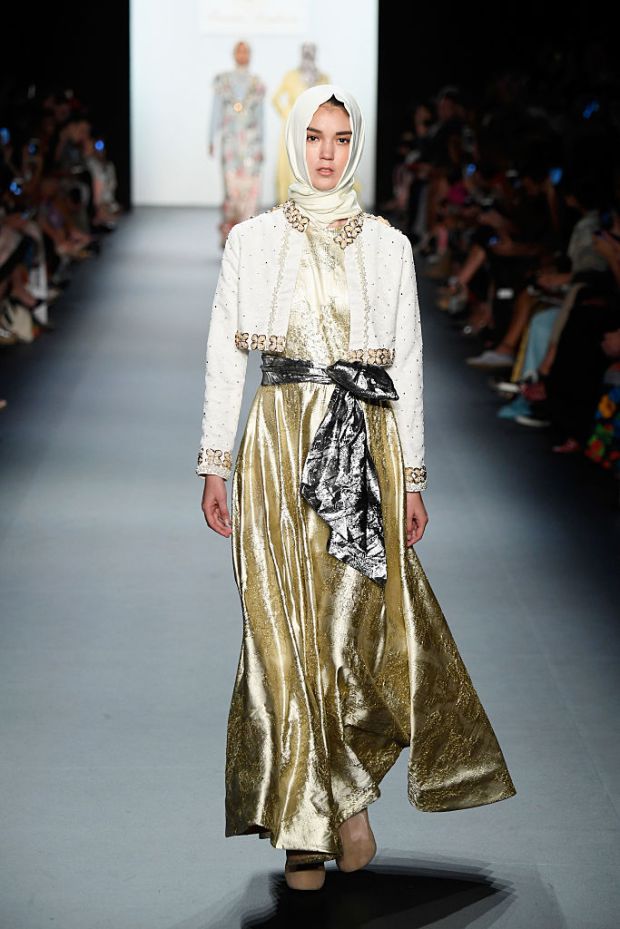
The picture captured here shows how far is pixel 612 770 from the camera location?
113 inches

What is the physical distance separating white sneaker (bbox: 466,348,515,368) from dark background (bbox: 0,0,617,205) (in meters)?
8.29

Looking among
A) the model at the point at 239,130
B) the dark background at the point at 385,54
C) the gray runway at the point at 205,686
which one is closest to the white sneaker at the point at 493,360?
the gray runway at the point at 205,686

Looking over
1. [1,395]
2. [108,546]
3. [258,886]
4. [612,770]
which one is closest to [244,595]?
[258,886]

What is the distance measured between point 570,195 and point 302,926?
491 cm

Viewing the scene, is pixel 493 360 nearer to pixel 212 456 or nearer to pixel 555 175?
pixel 555 175

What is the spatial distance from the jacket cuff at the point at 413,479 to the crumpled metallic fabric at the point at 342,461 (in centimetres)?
10

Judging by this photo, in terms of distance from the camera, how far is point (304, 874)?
2.37 meters

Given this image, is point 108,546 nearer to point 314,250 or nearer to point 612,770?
point 612,770

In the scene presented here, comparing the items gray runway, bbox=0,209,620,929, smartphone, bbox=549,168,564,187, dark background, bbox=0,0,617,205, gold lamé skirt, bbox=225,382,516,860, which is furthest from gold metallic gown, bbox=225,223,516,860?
dark background, bbox=0,0,617,205

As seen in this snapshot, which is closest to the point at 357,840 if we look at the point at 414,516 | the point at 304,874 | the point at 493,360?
the point at 304,874

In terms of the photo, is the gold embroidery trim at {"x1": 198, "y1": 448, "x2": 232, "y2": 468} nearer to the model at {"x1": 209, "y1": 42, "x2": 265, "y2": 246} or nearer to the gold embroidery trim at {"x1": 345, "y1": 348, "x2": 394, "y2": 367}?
the gold embroidery trim at {"x1": 345, "y1": 348, "x2": 394, "y2": 367}

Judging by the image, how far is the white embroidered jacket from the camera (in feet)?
7.64

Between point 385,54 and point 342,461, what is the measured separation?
47.7 ft

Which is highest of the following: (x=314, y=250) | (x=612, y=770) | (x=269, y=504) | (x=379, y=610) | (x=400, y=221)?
(x=314, y=250)
